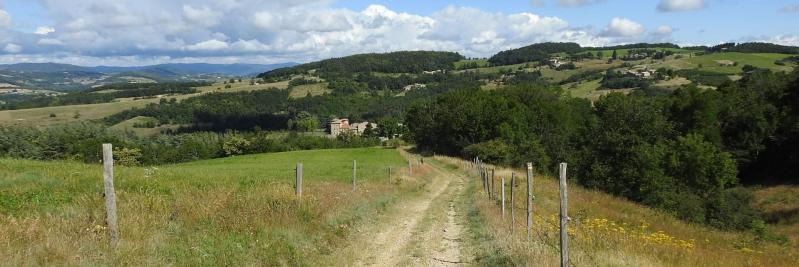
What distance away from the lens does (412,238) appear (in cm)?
1492

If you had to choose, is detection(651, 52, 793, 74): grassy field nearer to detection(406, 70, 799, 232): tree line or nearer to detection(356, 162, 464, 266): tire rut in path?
detection(406, 70, 799, 232): tree line

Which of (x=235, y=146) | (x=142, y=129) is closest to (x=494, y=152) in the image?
(x=235, y=146)

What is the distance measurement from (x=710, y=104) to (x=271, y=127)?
148 meters

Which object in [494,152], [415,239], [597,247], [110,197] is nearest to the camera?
[110,197]

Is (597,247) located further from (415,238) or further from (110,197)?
(110,197)

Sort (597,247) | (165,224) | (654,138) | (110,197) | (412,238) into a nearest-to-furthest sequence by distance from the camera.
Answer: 1. (110,197)
2. (165,224)
3. (597,247)
4. (412,238)
5. (654,138)

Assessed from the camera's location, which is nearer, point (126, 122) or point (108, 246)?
point (108, 246)

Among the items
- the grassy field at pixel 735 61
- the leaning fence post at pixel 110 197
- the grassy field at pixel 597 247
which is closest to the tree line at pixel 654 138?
the grassy field at pixel 597 247

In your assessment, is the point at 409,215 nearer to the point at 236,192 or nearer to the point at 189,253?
the point at 236,192

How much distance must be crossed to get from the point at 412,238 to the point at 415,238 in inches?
3.5

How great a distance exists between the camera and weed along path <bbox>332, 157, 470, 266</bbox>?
39.6 ft

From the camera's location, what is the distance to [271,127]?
191125mm

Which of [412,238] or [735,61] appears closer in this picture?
[412,238]

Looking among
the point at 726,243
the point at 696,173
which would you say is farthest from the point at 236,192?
the point at 696,173
